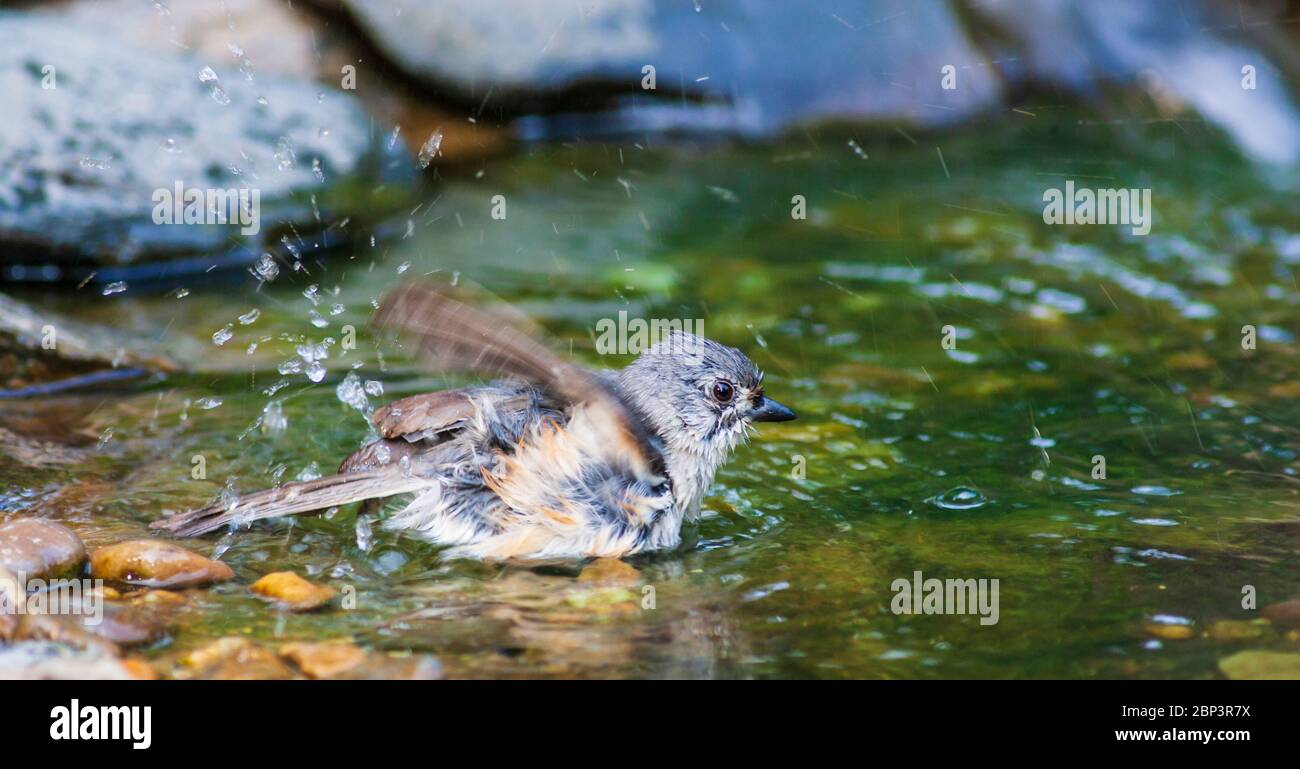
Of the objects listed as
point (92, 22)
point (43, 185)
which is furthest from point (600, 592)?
point (92, 22)

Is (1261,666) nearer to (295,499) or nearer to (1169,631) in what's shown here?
(1169,631)

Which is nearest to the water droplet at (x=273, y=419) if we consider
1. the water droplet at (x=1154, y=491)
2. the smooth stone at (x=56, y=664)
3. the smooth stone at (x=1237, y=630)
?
the smooth stone at (x=56, y=664)

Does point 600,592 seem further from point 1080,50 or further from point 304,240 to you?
point 1080,50

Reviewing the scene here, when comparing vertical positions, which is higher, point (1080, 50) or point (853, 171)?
point (1080, 50)

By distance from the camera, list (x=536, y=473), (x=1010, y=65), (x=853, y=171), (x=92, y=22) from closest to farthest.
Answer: (x=536, y=473) → (x=92, y=22) → (x=853, y=171) → (x=1010, y=65)

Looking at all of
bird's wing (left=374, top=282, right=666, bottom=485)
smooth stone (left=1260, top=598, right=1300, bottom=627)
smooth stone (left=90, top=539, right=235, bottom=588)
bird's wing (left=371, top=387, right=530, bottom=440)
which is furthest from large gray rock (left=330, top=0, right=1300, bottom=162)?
smooth stone (left=1260, top=598, right=1300, bottom=627)

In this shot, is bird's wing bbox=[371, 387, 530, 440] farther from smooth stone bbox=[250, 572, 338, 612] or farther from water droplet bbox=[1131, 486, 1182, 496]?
water droplet bbox=[1131, 486, 1182, 496]
